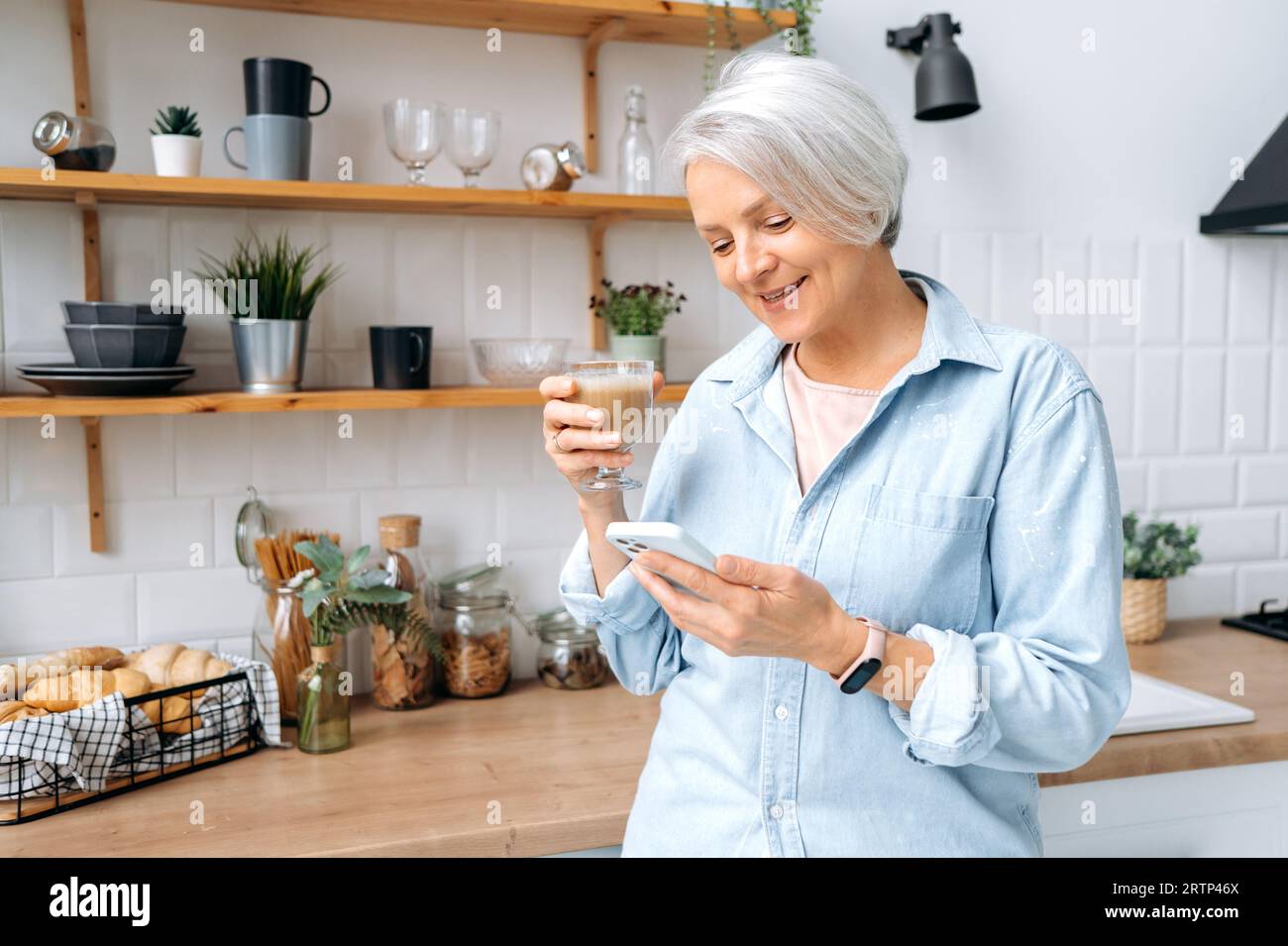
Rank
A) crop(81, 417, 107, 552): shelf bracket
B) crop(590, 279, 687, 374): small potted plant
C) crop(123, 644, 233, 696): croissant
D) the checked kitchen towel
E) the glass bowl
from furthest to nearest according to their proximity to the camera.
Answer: crop(590, 279, 687, 374): small potted plant < the glass bowl < crop(81, 417, 107, 552): shelf bracket < crop(123, 644, 233, 696): croissant < the checked kitchen towel

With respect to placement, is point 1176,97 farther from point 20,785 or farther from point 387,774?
point 20,785

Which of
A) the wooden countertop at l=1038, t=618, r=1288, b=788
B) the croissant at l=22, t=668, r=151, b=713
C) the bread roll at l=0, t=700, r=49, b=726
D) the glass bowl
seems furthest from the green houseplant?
the bread roll at l=0, t=700, r=49, b=726

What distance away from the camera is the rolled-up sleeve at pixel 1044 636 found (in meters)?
1.15

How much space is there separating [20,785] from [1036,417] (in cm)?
137

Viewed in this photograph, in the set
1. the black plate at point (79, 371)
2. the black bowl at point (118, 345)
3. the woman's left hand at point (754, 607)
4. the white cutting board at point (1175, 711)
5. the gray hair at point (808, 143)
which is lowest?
the white cutting board at point (1175, 711)

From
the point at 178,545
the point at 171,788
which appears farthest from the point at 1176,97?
the point at 171,788

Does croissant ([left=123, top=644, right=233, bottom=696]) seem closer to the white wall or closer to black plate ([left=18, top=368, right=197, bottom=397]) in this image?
the white wall

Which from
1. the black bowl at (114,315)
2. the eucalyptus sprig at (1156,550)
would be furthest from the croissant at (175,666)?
the eucalyptus sprig at (1156,550)

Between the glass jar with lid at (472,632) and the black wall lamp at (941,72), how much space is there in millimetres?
1287

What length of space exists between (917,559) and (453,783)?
2.64ft

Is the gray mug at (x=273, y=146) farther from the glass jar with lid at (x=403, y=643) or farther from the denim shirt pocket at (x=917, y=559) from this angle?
the denim shirt pocket at (x=917, y=559)

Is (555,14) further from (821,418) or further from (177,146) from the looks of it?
(821,418)

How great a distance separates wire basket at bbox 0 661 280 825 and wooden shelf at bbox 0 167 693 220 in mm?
763

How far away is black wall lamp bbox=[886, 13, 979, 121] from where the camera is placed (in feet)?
7.48
